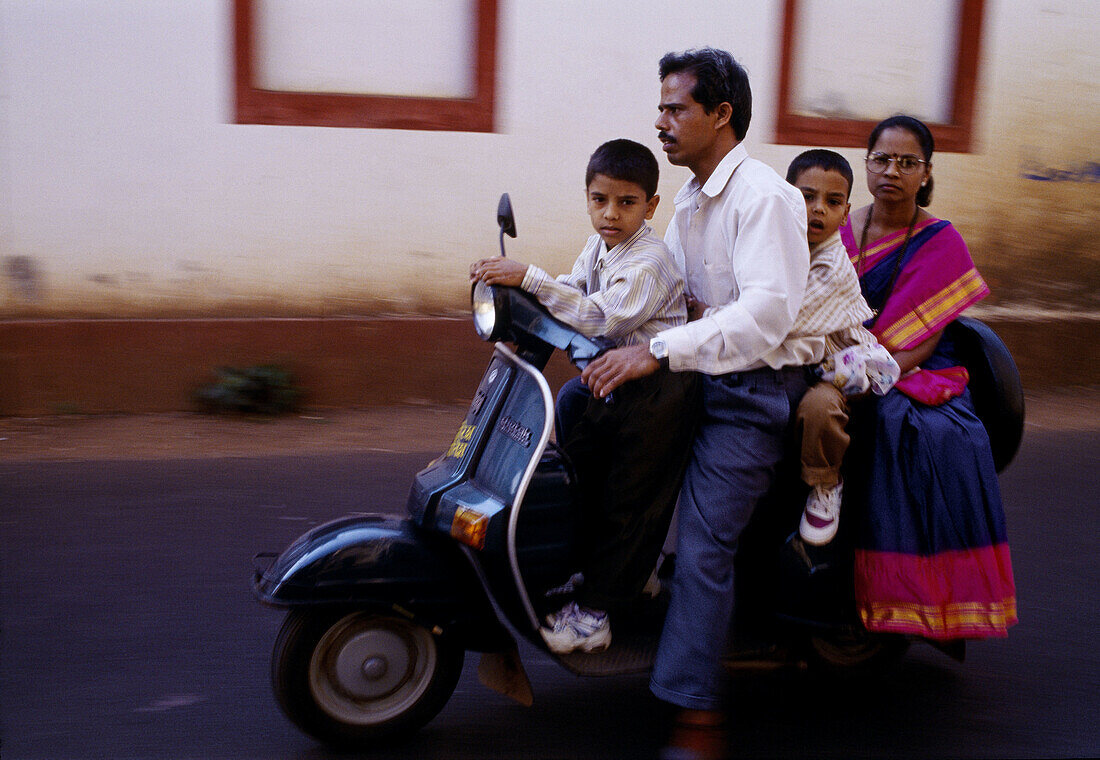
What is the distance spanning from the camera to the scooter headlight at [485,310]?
2549 millimetres

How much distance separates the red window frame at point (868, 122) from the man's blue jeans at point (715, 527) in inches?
199

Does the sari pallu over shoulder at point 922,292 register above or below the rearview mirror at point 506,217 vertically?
below

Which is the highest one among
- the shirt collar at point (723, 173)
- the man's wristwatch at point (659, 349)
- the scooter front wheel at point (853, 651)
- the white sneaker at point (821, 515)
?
the shirt collar at point (723, 173)

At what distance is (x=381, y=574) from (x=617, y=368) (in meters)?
0.78

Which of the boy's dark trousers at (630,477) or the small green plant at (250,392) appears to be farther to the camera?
the small green plant at (250,392)

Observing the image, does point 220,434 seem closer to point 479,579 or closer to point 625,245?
point 479,579

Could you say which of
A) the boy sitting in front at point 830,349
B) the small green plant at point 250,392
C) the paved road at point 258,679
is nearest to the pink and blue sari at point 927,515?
the boy sitting in front at point 830,349

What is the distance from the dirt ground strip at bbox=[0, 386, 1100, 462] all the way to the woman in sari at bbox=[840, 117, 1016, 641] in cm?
324

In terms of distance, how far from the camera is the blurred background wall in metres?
6.14

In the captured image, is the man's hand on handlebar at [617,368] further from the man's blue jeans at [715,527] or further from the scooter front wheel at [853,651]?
the scooter front wheel at [853,651]

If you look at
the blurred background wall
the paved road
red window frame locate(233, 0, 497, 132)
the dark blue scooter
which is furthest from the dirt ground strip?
the dark blue scooter

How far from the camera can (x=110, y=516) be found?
14.7ft

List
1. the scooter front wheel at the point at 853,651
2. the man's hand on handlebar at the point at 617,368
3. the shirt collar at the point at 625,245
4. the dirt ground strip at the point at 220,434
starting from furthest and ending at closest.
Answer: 1. the dirt ground strip at the point at 220,434
2. the scooter front wheel at the point at 853,651
3. the shirt collar at the point at 625,245
4. the man's hand on handlebar at the point at 617,368

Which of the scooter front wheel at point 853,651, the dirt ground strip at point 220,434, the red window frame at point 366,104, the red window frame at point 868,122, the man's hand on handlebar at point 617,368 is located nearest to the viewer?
the man's hand on handlebar at point 617,368
